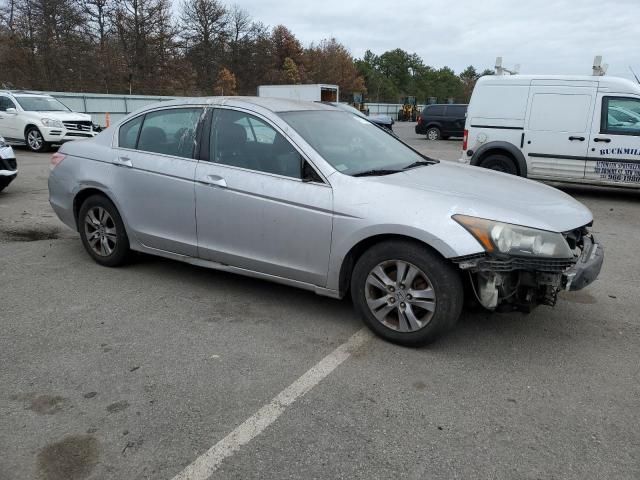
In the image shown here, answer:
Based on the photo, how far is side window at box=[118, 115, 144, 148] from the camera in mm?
4961

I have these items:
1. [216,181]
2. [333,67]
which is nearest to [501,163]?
[216,181]

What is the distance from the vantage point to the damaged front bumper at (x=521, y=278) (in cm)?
328

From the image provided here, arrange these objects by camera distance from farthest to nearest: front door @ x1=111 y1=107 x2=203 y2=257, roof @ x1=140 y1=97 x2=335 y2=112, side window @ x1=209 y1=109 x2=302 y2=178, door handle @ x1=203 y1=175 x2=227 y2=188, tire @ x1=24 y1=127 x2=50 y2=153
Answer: tire @ x1=24 y1=127 x2=50 y2=153, front door @ x1=111 y1=107 x2=203 y2=257, roof @ x1=140 y1=97 x2=335 y2=112, door handle @ x1=203 y1=175 x2=227 y2=188, side window @ x1=209 y1=109 x2=302 y2=178

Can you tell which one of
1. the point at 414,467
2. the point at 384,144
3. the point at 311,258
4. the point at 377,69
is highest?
the point at 377,69

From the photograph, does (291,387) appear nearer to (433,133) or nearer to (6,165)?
(6,165)

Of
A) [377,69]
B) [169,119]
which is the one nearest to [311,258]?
[169,119]

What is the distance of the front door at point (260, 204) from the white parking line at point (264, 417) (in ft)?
1.91

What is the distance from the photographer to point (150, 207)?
15.4 feet

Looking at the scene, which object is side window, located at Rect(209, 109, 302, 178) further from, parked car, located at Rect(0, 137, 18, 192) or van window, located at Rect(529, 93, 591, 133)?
van window, located at Rect(529, 93, 591, 133)

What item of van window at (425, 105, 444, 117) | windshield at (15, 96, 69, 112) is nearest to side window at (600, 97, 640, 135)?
windshield at (15, 96, 69, 112)

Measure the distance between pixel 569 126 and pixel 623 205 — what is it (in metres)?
1.65

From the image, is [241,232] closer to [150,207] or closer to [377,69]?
[150,207]

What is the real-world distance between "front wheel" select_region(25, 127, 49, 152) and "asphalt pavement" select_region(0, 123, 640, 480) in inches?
462

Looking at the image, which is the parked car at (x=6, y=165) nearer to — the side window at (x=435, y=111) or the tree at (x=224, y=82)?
the side window at (x=435, y=111)
